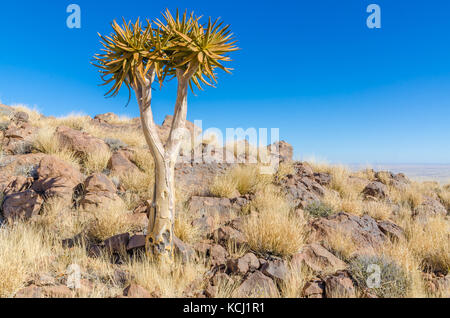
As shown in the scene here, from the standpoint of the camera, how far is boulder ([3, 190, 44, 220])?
19.6 ft

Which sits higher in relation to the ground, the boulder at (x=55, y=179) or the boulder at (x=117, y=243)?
the boulder at (x=55, y=179)

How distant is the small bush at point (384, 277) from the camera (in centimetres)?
363

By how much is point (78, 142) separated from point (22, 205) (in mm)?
3097

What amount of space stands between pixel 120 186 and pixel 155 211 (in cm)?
368

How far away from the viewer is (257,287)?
3.65m

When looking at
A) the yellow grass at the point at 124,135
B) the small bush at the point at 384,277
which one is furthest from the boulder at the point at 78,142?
the small bush at the point at 384,277

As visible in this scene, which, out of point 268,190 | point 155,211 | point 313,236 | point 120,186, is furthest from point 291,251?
point 120,186

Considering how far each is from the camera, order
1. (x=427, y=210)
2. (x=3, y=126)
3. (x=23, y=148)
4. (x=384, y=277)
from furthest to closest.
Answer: (x=3, y=126)
(x=23, y=148)
(x=427, y=210)
(x=384, y=277)

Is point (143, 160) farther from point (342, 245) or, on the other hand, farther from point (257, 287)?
point (342, 245)

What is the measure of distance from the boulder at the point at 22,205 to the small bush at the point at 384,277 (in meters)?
6.78

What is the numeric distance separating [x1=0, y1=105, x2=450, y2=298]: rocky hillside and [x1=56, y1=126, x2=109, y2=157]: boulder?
4 cm

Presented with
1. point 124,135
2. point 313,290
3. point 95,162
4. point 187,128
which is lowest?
point 313,290

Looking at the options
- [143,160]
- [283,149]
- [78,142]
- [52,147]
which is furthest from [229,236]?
[283,149]

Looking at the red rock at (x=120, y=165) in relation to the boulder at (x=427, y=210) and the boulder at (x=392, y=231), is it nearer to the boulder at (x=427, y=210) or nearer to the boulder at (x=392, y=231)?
the boulder at (x=392, y=231)
